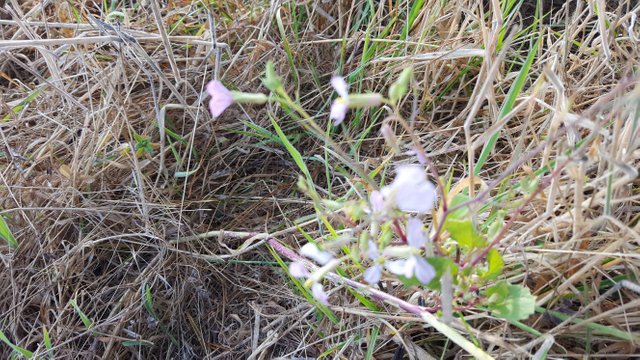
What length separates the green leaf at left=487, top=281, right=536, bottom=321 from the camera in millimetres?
738

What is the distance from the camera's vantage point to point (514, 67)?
1360 millimetres

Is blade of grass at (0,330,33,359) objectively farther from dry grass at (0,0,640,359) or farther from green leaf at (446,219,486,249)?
green leaf at (446,219,486,249)

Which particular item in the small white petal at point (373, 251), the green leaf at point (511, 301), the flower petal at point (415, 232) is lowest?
the green leaf at point (511, 301)

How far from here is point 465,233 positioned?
2.40 feet

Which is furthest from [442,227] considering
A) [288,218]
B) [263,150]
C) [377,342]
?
[263,150]

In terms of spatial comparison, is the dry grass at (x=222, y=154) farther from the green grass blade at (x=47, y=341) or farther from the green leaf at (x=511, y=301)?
the green leaf at (x=511, y=301)

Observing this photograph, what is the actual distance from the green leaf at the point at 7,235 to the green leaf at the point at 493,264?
3.19ft

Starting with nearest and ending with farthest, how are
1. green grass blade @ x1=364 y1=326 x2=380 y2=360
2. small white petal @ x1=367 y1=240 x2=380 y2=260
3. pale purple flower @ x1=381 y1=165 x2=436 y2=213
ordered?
pale purple flower @ x1=381 y1=165 x2=436 y2=213, small white petal @ x1=367 y1=240 x2=380 y2=260, green grass blade @ x1=364 y1=326 x2=380 y2=360

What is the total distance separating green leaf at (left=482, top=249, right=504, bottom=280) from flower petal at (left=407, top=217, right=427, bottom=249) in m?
0.16

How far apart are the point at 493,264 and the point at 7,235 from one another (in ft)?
3.24

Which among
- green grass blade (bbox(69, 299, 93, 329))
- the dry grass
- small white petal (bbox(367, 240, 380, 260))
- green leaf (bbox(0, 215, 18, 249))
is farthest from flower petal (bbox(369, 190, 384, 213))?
green leaf (bbox(0, 215, 18, 249))

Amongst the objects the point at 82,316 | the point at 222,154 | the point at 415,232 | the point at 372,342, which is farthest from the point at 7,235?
the point at 415,232

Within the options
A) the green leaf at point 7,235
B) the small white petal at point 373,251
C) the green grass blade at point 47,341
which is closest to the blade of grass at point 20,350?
the green grass blade at point 47,341

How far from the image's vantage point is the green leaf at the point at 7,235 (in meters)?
1.21
